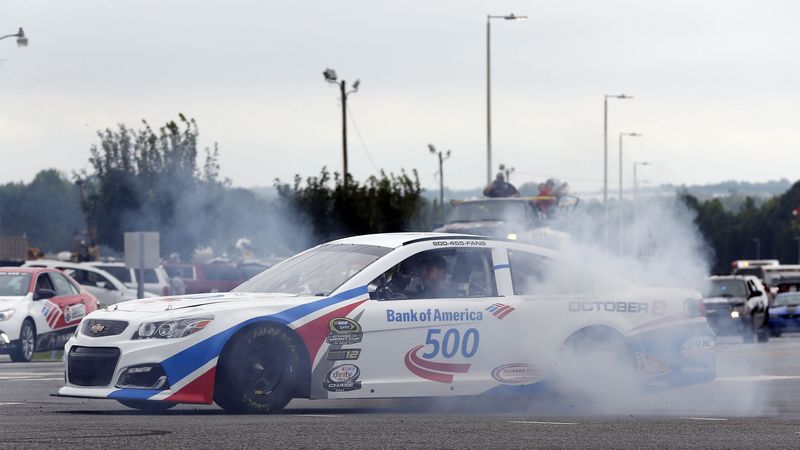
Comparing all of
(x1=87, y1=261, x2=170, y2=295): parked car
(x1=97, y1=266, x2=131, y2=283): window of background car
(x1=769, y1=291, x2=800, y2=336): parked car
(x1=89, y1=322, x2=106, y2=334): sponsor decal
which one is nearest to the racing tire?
(x1=89, y1=322, x2=106, y2=334): sponsor decal

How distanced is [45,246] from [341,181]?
108 meters

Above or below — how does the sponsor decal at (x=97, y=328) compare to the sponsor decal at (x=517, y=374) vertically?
above

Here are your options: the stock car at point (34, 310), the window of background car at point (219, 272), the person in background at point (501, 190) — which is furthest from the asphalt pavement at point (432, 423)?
the window of background car at point (219, 272)

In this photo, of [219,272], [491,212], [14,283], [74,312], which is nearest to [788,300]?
[491,212]

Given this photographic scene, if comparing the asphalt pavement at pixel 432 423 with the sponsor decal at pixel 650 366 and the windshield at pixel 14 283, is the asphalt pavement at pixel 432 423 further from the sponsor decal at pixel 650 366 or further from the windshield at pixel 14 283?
the windshield at pixel 14 283

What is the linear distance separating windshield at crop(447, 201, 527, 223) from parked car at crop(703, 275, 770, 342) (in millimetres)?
6430

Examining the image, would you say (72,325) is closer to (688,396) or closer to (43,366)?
(43,366)

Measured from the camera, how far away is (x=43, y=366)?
801 inches

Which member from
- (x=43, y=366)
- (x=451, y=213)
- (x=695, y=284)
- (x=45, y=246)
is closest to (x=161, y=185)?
(x=451, y=213)

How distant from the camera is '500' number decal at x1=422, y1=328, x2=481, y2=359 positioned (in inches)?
481

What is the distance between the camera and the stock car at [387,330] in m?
11.3

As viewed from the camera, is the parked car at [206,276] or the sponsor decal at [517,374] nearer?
the sponsor decal at [517,374]

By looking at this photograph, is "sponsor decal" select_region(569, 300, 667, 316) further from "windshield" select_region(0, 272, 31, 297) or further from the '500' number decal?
"windshield" select_region(0, 272, 31, 297)

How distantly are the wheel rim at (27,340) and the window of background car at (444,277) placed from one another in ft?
37.2
